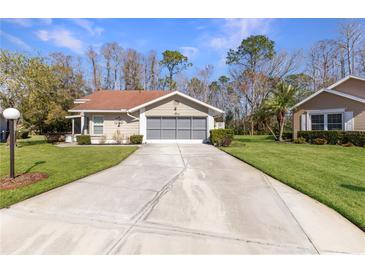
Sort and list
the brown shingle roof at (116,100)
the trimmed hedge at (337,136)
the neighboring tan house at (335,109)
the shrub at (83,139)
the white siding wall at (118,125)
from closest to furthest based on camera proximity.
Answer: the trimmed hedge at (337,136)
the neighboring tan house at (335,109)
the shrub at (83,139)
the white siding wall at (118,125)
the brown shingle roof at (116,100)

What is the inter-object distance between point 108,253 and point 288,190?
4.35 meters

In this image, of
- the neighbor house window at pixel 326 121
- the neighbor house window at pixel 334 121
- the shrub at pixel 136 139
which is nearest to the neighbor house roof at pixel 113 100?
the shrub at pixel 136 139

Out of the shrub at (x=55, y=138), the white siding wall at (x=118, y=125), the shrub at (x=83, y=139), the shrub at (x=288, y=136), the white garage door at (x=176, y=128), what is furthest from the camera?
the shrub at (x=288, y=136)

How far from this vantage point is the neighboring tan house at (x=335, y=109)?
1538 centimetres

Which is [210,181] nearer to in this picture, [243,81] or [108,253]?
[108,253]

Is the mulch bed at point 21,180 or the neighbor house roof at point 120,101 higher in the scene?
the neighbor house roof at point 120,101

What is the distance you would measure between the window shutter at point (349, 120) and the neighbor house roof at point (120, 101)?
9.34m

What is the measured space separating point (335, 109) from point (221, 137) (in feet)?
31.5

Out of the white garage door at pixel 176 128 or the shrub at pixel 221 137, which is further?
the white garage door at pixel 176 128

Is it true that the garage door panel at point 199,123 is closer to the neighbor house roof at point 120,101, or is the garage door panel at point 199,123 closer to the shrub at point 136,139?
the neighbor house roof at point 120,101

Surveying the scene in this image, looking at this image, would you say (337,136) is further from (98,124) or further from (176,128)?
(98,124)

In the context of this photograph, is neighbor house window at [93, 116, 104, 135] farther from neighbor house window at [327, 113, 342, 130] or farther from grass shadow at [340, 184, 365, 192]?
Answer: neighbor house window at [327, 113, 342, 130]

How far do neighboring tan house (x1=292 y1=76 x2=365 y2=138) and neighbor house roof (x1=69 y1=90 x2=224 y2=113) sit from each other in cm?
747

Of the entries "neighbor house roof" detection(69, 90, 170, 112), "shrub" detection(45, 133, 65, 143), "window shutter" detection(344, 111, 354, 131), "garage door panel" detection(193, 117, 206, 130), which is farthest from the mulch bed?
"window shutter" detection(344, 111, 354, 131)
